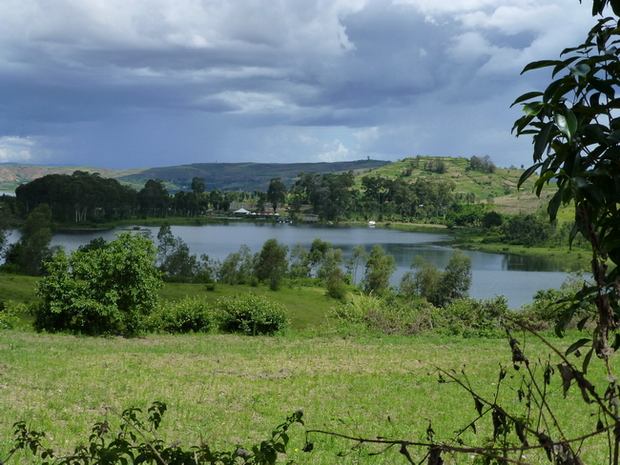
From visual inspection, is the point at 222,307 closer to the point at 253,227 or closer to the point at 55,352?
the point at 55,352

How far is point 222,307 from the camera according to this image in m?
22.4

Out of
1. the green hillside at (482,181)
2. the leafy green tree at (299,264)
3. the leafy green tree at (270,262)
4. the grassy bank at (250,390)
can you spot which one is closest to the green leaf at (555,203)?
the grassy bank at (250,390)

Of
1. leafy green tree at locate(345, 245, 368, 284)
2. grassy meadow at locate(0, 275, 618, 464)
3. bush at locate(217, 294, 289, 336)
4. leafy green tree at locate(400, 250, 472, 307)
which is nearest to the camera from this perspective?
grassy meadow at locate(0, 275, 618, 464)

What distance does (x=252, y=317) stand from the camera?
20.4 meters

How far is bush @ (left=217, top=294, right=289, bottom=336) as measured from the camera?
806 inches

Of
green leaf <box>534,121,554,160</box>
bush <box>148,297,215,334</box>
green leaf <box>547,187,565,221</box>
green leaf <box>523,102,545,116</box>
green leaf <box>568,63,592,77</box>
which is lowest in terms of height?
bush <box>148,297,215,334</box>

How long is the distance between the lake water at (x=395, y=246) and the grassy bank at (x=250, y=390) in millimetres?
22873

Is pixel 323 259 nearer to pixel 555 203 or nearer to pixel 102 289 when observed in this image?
pixel 102 289

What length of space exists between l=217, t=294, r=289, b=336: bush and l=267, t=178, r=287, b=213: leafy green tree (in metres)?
123

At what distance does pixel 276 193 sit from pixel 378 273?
92076 millimetres

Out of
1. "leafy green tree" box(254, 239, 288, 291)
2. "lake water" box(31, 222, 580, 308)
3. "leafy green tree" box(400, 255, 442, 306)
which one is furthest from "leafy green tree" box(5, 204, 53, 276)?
"leafy green tree" box(400, 255, 442, 306)

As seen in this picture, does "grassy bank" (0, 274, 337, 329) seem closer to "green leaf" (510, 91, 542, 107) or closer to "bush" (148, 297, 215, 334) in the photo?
"bush" (148, 297, 215, 334)

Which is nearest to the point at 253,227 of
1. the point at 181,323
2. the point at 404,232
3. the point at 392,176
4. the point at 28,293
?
the point at 404,232

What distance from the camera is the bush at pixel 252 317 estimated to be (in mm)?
20469
